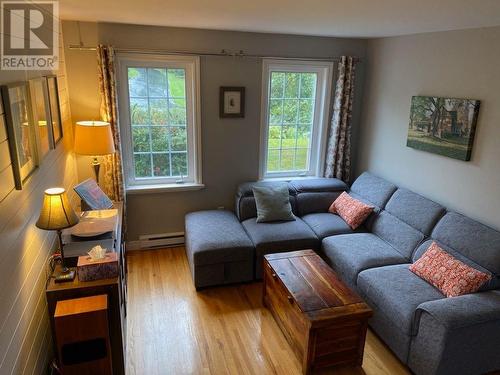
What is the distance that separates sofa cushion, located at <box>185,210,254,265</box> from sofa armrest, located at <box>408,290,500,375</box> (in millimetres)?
1574

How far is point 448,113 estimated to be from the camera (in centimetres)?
321

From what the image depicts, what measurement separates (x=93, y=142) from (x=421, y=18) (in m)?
2.77

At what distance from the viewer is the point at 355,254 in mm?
3258

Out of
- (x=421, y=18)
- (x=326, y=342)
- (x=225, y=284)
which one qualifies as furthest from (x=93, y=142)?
(x=421, y=18)

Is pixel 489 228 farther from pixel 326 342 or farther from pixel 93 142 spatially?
pixel 93 142

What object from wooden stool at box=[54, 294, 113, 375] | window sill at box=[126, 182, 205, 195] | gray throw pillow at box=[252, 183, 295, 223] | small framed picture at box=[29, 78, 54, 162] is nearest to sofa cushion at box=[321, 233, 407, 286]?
gray throw pillow at box=[252, 183, 295, 223]

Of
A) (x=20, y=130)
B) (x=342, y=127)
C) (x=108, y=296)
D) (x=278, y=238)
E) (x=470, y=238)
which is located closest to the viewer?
(x=20, y=130)

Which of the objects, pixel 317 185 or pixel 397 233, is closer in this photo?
pixel 397 233

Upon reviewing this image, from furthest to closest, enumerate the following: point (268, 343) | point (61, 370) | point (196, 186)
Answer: point (196, 186), point (268, 343), point (61, 370)

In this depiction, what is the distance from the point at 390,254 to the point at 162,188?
7.82ft

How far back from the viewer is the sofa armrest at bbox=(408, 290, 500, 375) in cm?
232

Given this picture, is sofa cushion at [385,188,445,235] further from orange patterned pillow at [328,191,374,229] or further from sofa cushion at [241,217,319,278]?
sofa cushion at [241,217,319,278]

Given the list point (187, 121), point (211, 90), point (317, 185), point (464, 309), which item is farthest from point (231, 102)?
point (464, 309)

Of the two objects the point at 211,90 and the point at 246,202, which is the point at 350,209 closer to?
the point at 246,202
